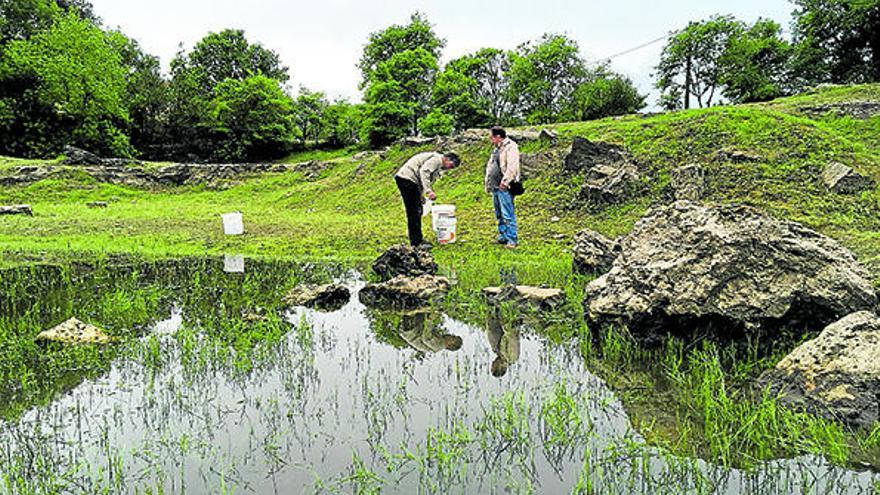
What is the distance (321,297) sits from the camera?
7.48 meters

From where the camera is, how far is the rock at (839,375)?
3654mm

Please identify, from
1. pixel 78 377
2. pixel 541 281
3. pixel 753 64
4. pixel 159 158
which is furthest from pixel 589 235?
pixel 753 64

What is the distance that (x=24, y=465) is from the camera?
3.31 meters

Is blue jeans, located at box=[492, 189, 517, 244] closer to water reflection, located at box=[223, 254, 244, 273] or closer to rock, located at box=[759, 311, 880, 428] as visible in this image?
water reflection, located at box=[223, 254, 244, 273]

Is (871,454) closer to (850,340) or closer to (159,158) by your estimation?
(850,340)

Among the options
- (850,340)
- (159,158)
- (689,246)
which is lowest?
(850,340)

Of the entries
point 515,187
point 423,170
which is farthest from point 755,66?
point 423,170

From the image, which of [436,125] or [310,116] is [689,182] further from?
[310,116]

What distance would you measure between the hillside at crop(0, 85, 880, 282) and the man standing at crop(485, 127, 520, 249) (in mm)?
487

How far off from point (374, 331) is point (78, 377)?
2633 millimetres

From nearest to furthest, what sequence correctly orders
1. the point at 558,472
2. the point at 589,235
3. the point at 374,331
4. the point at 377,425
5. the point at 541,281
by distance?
the point at 558,472
the point at 377,425
the point at 374,331
the point at 541,281
the point at 589,235

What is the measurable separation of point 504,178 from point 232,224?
6.29 metres

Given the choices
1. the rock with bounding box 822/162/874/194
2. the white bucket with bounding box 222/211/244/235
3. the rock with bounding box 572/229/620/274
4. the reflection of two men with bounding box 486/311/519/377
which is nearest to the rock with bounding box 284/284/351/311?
the reflection of two men with bounding box 486/311/519/377

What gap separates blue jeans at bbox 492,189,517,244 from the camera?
36.8ft
